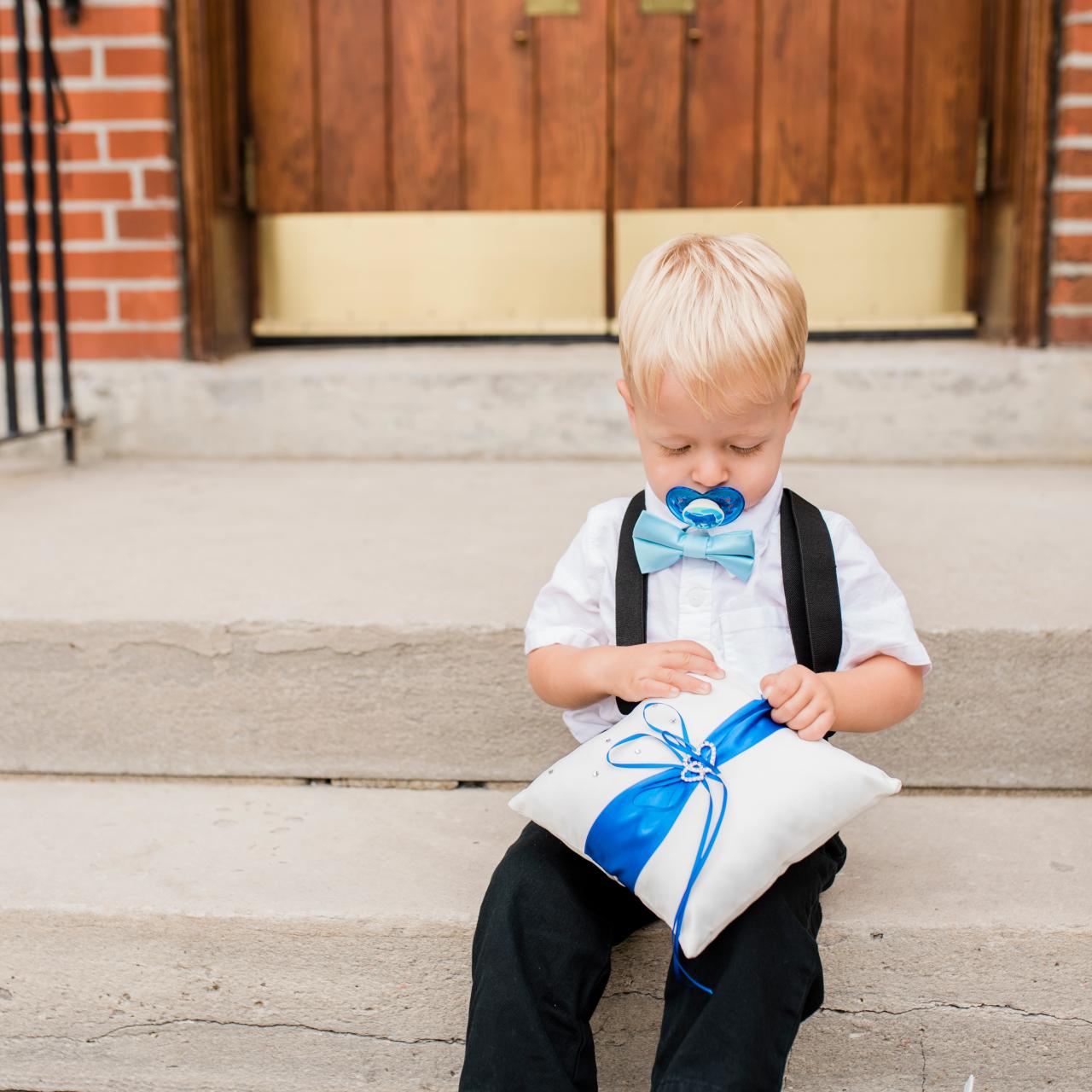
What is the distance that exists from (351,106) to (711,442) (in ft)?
7.14

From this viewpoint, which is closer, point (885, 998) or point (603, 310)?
point (885, 998)

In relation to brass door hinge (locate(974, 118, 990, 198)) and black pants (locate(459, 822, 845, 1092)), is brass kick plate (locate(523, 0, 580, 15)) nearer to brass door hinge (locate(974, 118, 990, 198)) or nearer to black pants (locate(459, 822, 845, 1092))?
brass door hinge (locate(974, 118, 990, 198))

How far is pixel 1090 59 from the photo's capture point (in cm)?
263

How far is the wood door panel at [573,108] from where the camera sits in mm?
3037

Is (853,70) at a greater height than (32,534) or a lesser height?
greater

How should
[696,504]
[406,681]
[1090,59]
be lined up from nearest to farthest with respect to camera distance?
[696,504], [406,681], [1090,59]

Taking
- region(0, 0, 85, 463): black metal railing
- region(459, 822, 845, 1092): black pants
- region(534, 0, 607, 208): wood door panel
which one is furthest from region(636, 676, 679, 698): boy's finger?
region(534, 0, 607, 208): wood door panel

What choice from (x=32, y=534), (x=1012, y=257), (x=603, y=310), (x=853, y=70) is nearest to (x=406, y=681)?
(x=32, y=534)

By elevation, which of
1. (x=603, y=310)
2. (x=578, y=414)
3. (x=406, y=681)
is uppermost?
(x=603, y=310)

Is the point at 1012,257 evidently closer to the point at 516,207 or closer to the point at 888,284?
the point at 888,284

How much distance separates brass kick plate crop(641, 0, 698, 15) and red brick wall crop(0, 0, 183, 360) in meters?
1.11

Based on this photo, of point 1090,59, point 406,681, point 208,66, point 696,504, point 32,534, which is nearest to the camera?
point 696,504

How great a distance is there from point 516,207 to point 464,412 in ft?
2.15

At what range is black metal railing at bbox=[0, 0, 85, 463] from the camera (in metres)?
2.41
